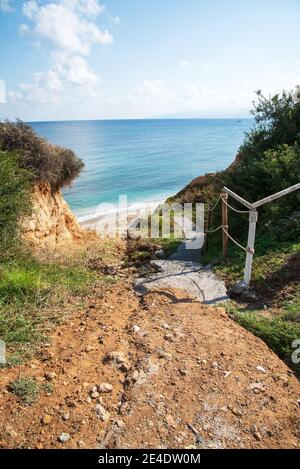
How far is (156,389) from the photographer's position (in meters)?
3.52

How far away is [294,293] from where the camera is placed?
212 inches

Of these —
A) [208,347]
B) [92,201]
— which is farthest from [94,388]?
[92,201]

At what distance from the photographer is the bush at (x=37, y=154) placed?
31.7 ft

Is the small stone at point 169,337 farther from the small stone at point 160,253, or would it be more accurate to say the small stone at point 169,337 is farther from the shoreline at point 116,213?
the shoreline at point 116,213

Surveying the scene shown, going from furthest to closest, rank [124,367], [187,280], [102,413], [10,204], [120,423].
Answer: [10,204]
[187,280]
[124,367]
[102,413]
[120,423]

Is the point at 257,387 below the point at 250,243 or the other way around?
below

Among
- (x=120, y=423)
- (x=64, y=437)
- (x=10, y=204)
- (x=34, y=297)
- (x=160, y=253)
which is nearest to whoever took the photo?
(x=64, y=437)

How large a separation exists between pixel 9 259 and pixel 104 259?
2550 mm

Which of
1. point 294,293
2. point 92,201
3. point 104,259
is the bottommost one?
point 92,201

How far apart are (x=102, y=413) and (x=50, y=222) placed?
875 cm

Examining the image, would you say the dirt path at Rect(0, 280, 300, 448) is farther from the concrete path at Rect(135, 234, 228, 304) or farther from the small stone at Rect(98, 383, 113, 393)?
the concrete path at Rect(135, 234, 228, 304)

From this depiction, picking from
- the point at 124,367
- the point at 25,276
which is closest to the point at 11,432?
the point at 124,367

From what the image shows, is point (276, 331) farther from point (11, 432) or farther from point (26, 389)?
point (11, 432)
